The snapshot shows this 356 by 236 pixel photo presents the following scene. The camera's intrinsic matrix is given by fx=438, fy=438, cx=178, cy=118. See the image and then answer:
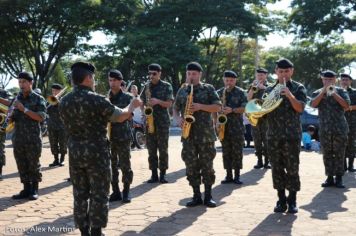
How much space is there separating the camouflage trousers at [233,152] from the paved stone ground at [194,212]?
1.45 feet

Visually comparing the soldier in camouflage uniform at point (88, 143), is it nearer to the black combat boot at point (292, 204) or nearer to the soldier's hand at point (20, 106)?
the soldier's hand at point (20, 106)

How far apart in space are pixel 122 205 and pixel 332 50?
42.4 m

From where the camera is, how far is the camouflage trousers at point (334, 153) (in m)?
8.10

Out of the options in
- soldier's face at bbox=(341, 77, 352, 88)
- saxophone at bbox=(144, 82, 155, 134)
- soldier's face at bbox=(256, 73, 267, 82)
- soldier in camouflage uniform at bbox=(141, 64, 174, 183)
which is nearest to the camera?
saxophone at bbox=(144, 82, 155, 134)

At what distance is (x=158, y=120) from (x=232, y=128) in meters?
1.48

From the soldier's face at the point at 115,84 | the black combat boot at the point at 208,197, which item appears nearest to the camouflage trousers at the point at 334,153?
the black combat boot at the point at 208,197

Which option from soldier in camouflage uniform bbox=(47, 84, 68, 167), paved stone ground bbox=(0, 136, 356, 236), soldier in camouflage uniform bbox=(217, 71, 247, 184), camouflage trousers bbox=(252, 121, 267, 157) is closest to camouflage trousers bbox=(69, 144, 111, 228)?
paved stone ground bbox=(0, 136, 356, 236)

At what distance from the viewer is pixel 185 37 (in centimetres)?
2828

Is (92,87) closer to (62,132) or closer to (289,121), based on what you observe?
(289,121)

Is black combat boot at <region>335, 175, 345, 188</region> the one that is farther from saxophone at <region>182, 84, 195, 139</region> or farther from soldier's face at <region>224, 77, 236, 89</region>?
saxophone at <region>182, 84, 195, 139</region>

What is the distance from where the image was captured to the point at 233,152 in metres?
8.68

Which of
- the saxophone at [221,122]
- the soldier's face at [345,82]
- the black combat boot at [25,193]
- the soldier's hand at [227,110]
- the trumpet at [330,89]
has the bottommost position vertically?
the black combat boot at [25,193]

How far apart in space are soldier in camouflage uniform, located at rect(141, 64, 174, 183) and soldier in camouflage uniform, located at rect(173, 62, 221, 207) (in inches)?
68.4

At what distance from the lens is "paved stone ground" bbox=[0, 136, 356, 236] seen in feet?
18.0
